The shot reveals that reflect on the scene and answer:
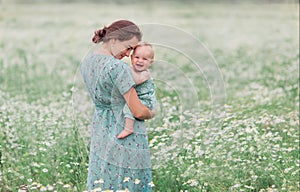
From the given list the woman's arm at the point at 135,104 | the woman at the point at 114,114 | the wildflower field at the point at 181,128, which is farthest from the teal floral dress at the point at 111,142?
the wildflower field at the point at 181,128

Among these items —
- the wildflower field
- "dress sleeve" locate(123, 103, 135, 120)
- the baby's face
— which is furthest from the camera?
the wildflower field

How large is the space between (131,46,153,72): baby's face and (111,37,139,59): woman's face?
0.06m

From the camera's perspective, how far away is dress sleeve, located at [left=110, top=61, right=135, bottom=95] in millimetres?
4703

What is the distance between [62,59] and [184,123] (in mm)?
7731

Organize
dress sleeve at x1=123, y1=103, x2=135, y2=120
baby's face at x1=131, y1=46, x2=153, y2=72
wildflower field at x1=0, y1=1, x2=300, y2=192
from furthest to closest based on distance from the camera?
wildflower field at x1=0, y1=1, x2=300, y2=192
dress sleeve at x1=123, y1=103, x2=135, y2=120
baby's face at x1=131, y1=46, x2=153, y2=72

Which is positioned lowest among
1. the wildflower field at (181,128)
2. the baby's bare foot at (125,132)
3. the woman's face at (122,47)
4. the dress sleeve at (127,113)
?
the wildflower field at (181,128)

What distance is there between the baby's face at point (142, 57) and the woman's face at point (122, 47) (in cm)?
6

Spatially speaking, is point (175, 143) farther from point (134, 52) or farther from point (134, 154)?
point (134, 52)

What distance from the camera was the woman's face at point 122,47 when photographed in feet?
15.5

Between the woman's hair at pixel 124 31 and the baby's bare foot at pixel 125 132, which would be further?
the baby's bare foot at pixel 125 132

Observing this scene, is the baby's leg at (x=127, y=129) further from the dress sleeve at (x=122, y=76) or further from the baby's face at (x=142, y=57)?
the baby's face at (x=142, y=57)

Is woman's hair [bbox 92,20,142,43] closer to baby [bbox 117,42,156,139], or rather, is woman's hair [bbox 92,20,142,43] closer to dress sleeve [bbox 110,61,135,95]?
baby [bbox 117,42,156,139]

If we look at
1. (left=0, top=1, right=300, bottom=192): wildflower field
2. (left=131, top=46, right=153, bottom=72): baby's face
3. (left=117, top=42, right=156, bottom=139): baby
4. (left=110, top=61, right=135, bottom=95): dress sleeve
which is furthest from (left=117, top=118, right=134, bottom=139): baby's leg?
(left=0, top=1, right=300, bottom=192): wildflower field

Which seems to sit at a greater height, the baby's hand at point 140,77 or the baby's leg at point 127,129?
the baby's hand at point 140,77
